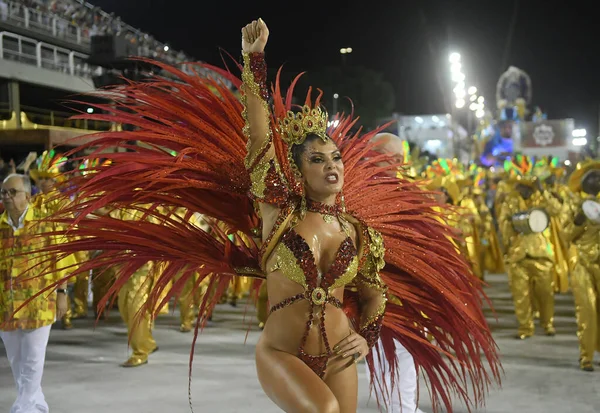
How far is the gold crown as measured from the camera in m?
3.01

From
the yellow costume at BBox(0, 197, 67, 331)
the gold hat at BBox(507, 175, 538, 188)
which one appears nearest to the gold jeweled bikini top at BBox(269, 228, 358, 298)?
the yellow costume at BBox(0, 197, 67, 331)

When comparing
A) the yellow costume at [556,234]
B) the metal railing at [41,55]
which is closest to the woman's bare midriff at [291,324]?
the yellow costume at [556,234]

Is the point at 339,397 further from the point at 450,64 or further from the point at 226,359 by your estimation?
the point at 450,64

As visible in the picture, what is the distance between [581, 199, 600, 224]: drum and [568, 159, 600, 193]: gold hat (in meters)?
0.51

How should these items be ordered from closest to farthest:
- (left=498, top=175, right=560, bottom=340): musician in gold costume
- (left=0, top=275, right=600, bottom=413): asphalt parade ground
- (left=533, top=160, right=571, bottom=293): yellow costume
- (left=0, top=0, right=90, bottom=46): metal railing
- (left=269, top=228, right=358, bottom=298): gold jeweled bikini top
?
(left=269, top=228, right=358, bottom=298): gold jeweled bikini top
(left=0, top=275, right=600, bottom=413): asphalt parade ground
(left=498, top=175, right=560, bottom=340): musician in gold costume
(left=533, top=160, right=571, bottom=293): yellow costume
(left=0, top=0, right=90, bottom=46): metal railing

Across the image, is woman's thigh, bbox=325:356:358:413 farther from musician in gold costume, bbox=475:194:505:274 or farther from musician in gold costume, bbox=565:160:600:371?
musician in gold costume, bbox=475:194:505:274

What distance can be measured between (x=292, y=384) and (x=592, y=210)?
16.0 feet

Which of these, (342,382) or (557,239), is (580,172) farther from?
(342,382)

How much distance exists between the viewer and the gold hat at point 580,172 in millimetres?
7109

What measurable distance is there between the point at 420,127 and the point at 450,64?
788 inches

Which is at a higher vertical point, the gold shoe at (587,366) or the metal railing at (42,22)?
the metal railing at (42,22)

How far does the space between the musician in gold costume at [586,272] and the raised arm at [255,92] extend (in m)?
4.65

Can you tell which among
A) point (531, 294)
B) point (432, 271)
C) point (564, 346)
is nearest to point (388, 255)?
point (432, 271)

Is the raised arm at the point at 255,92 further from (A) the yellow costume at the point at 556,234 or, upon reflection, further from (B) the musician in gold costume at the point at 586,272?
(A) the yellow costume at the point at 556,234
